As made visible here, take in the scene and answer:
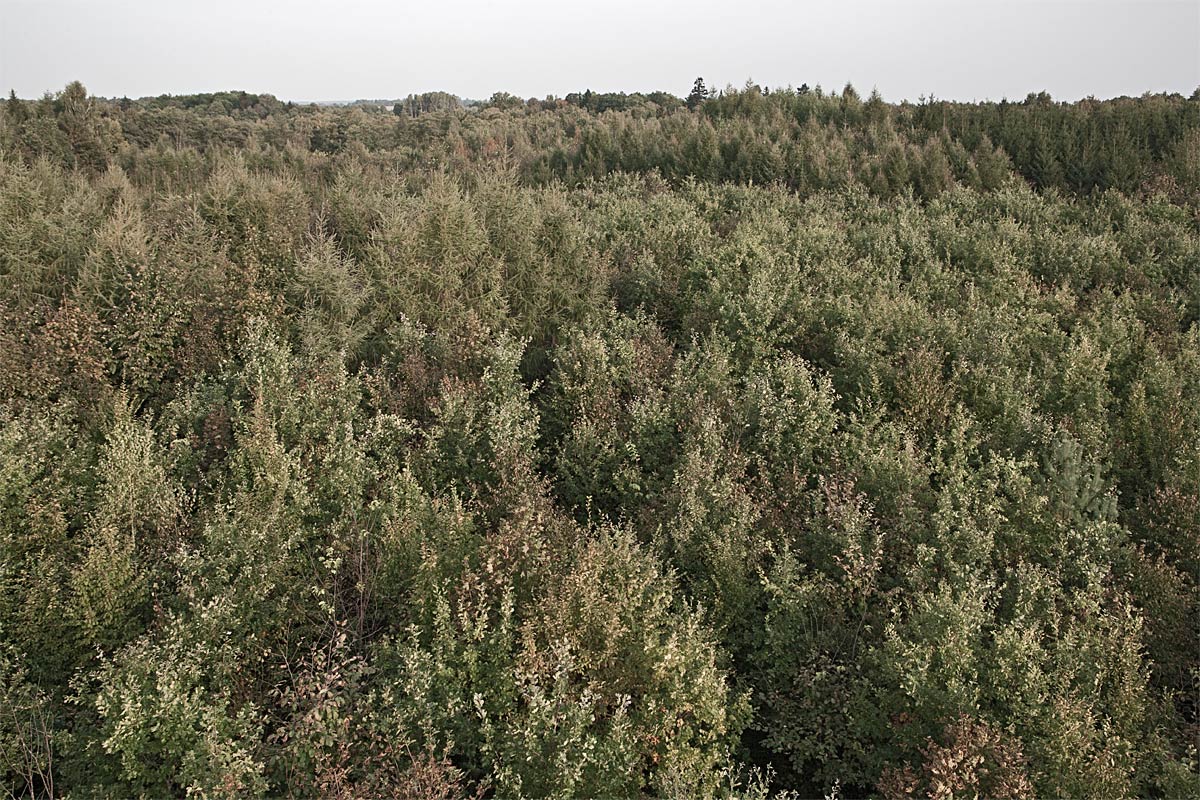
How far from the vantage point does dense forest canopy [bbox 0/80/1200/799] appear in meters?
6.16

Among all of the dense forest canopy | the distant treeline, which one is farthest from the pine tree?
the dense forest canopy

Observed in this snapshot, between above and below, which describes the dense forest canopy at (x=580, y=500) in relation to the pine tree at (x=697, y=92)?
below

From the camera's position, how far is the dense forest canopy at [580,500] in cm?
616

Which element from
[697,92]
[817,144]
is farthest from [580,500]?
[697,92]

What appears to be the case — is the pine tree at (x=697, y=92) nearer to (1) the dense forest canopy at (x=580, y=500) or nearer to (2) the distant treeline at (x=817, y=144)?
(2) the distant treeline at (x=817, y=144)

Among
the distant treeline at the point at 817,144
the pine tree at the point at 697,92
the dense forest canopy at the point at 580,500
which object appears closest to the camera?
the dense forest canopy at the point at 580,500

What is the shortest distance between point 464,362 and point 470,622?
245 inches

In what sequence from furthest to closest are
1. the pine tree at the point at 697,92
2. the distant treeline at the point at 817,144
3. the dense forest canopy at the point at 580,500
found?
the pine tree at the point at 697,92
the distant treeline at the point at 817,144
the dense forest canopy at the point at 580,500

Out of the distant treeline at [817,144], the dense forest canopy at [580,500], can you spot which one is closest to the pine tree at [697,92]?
the distant treeline at [817,144]

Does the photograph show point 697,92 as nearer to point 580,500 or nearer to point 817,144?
point 817,144

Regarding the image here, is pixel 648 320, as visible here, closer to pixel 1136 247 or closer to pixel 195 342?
pixel 195 342

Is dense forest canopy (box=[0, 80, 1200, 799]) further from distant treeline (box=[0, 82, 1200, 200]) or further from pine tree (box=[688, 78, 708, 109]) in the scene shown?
pine tree (box=[688, 78, 708, 109])

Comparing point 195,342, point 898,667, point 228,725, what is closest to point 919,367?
point 898,667

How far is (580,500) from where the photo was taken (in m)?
10.3
